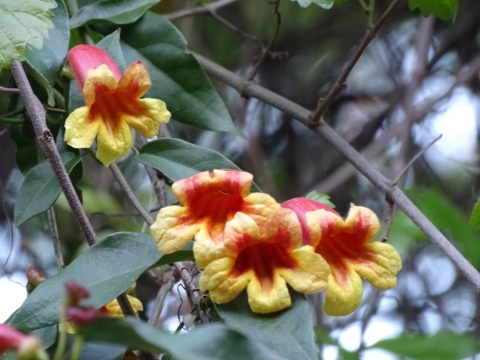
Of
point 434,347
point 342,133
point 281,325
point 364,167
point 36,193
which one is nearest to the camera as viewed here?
point 281,325

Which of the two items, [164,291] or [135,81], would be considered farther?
[164,291]

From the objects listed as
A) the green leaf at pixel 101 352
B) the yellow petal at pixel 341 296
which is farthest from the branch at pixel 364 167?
the green leaf at pixel 101 352

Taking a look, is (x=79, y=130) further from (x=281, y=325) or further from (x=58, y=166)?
(x=281, y=325)

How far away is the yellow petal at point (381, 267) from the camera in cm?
59

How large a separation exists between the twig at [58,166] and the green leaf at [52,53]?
7 cm

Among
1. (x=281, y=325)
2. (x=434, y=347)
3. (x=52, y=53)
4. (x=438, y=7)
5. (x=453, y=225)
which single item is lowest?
(x=434, y=347)

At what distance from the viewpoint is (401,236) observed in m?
1.38

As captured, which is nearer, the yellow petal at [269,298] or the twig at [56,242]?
the yellow petal at [269,298]

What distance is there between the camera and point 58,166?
56 centimetres

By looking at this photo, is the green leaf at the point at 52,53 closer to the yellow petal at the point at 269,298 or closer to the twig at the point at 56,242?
the twig at the point at 56,242

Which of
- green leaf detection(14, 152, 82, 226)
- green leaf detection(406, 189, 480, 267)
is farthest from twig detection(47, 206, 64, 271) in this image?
green leaf detection(406, 189, 480, 267)

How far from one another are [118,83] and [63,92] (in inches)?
7.4

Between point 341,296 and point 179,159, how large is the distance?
0.93 feet

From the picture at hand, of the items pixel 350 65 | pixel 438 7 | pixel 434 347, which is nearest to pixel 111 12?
pixel 350 65
